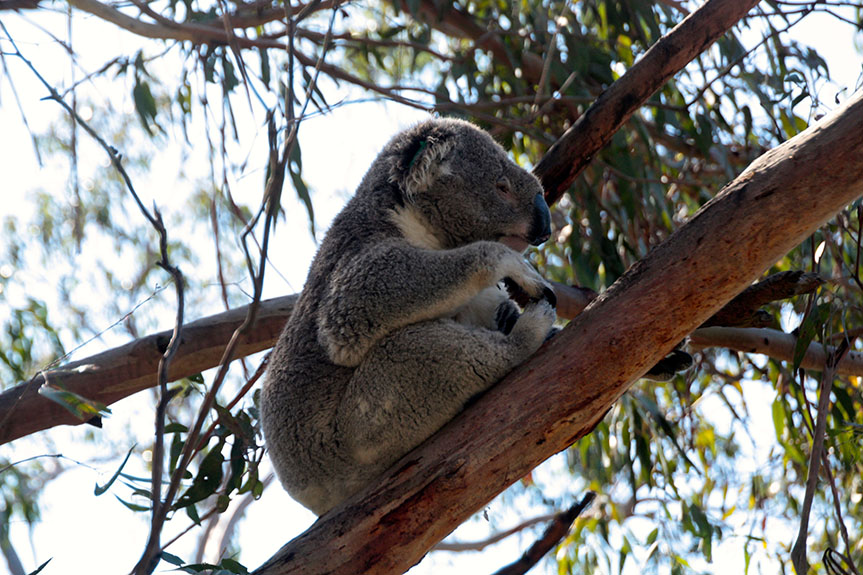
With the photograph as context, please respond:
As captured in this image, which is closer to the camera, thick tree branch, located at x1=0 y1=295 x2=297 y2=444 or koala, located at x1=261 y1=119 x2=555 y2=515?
koala, located at x1=261 y1=119 x2=555 y2=515

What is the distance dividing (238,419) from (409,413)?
959 mm

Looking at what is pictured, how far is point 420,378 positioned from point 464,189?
0.81 metres

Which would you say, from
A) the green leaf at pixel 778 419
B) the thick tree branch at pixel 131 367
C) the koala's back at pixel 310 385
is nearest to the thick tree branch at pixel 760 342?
the green leaf at pixel 778 419

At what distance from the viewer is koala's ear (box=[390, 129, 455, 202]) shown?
2.70m

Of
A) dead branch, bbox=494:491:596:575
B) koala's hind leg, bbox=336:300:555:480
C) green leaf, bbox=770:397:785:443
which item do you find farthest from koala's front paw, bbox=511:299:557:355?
green leaf, bbox=770:397:785:443

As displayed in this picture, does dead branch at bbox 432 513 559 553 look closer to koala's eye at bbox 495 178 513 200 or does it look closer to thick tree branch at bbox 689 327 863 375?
thick tree branch at bbox 689 327 863 375

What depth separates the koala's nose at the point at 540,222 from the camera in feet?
9.14

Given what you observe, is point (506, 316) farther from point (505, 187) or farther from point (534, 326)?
point (505, 187)

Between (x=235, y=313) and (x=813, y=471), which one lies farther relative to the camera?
(x=235, y=313)

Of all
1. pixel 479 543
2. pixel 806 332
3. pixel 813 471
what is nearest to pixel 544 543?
pixel 813 471

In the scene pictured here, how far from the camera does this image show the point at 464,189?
2.78 meters

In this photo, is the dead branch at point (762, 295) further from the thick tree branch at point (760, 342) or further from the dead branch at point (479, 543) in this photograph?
the dead branch at point (479, 543)

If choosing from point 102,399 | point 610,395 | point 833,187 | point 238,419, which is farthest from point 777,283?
point 102,399

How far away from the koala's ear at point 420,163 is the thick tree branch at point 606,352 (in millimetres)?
870
